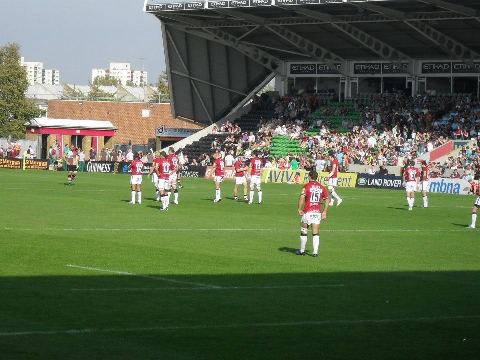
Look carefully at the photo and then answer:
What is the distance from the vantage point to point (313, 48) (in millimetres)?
78750

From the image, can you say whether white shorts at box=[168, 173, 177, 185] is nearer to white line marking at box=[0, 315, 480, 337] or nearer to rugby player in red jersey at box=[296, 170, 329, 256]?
rugby player in red jersey at box=[296, 170, 329, 256]

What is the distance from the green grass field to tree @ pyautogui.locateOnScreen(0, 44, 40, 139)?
198 feet

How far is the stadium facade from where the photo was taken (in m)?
67.0

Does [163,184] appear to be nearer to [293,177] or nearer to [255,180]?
[255,180]

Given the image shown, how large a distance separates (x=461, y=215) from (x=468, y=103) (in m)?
32.3

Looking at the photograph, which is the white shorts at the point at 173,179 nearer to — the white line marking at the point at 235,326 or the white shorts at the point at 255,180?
the white shorts at the point at 255,180

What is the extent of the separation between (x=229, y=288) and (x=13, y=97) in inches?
3156

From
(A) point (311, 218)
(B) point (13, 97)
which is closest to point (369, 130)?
(B) point (13, 97)

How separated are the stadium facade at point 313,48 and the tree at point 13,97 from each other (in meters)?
16.5

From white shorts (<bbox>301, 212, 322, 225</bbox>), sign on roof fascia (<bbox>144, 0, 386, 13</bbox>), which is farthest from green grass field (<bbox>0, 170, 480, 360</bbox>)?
sign on roof fascia (<bbox>144, 0, 386, 13</bbox>)

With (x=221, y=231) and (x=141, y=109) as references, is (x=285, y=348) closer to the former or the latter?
(x=221, y=231)

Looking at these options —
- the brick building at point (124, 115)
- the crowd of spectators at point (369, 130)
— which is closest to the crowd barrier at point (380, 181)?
the crowd of spectators at point (369, 130)

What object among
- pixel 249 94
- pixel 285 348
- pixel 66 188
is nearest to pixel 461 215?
pixel 66 188

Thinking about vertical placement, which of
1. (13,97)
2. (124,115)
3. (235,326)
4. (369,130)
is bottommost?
(235,326)
